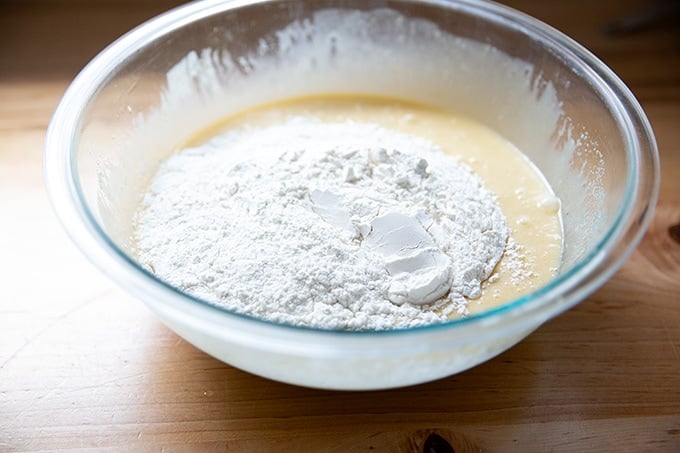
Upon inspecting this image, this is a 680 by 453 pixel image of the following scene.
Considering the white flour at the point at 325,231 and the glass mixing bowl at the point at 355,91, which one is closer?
the glass mixing bowl at the point at 355,91

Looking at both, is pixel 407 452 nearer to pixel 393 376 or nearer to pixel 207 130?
pixel 393 376

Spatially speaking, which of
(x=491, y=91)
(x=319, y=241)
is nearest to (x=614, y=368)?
(x=319, y=241)

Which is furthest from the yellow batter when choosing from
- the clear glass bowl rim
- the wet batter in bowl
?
the clear glass bowl rim

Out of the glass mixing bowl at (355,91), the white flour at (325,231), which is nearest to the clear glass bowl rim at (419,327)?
the glass mixing bowl at (355,91)

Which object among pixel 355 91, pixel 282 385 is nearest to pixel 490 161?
pixel 355 91

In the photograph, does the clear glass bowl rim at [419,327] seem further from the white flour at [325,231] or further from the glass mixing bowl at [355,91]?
the white flour at [325,231]

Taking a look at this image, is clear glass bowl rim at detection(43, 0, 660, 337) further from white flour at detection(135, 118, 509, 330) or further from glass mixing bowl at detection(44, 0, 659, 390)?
white flour at detection(135, 118, 509, 330)
